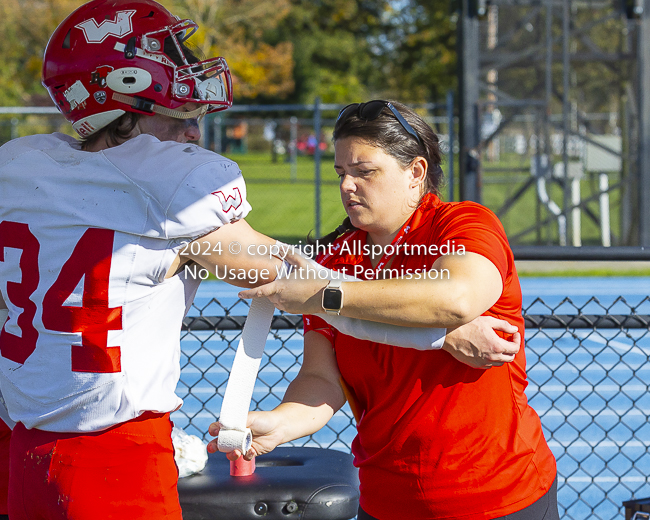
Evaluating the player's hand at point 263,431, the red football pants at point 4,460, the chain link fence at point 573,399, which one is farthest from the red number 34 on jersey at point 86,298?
the chain link fence at point 573,399

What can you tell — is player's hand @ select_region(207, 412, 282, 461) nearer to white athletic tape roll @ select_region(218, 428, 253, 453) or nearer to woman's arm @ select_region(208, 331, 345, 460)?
woman's arm @ select_region(208, 331, 345, 460)

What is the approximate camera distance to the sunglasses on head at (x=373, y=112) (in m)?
2.13

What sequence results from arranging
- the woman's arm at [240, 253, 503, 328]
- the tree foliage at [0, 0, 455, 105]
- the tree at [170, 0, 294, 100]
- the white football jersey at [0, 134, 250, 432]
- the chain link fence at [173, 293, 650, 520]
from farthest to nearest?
the tree at [170, 0, 294, 100] → the tree foliage at [0, 0, 455, 105] → the chain link fence at [173, 293, 650, 520] → the woman's arm at [240, 253, 503, 328] → the white football jersey at [0, 134, 250, 432]

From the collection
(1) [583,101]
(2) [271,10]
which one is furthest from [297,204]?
(2) [271,10]

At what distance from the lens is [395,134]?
2.15 metres

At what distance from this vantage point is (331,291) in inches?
72.5

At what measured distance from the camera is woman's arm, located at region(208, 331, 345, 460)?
209 centimetres

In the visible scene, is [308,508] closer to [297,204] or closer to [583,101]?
[583,101]

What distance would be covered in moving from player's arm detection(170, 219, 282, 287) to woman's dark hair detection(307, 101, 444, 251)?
50cm

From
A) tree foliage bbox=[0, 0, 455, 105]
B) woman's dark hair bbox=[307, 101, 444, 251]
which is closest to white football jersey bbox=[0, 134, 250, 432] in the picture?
woman's dark hair bbox=[307, 101, 444, 251]

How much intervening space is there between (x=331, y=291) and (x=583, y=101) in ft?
42.6

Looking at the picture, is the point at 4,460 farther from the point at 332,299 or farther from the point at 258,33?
the point at 258,33

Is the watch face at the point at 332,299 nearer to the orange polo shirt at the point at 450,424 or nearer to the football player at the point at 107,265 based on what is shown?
the football player at the point at 107,265

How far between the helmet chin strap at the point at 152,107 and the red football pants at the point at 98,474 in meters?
0.77
